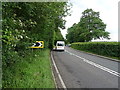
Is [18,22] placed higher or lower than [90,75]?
higher

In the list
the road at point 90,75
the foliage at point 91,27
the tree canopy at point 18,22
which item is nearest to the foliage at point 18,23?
the tree canopy at point 18,22

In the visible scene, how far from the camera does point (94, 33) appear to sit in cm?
4378

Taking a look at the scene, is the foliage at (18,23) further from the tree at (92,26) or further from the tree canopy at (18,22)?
the tree at (92,26)

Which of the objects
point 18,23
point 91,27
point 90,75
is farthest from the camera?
point 91,27

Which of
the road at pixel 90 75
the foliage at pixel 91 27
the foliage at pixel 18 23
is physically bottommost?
the road at pixel 90 75

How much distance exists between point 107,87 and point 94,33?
40.0 m

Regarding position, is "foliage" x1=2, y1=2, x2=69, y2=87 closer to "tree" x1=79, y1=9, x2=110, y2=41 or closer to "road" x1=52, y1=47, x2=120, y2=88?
"road" x1=52, y1=47, x2=120, y2=88

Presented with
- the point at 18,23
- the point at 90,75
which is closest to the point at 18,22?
the point at 18,23

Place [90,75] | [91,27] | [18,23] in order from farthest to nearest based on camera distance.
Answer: [91,27], [90,75], [18,23]

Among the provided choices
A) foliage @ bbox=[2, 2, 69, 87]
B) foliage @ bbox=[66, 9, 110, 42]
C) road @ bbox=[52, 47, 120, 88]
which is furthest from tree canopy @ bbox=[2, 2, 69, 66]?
foliage @ bbox=[66, 9, 110, 42]

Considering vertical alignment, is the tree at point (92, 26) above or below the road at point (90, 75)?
above

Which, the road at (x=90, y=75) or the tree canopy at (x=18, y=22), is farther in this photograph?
the road at (x=90, y=75)

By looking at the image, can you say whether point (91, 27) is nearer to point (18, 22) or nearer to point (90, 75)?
point (90, 75)

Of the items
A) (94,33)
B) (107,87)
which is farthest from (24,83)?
(94,33)
